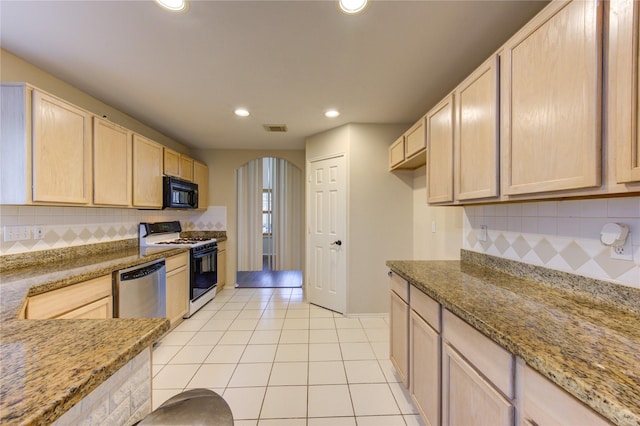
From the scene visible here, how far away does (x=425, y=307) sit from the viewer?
59.2 inches

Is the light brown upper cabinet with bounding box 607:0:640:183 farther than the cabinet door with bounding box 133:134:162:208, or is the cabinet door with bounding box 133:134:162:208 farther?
the cabinet door with bounding box 133:134:162:208

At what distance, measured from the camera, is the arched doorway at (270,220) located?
17.6 ft

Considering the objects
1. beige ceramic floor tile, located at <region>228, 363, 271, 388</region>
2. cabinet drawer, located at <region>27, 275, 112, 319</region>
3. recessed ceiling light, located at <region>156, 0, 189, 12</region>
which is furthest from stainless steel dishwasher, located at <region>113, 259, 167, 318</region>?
recessed ceiling light, located at <region>156, 0, 189, 12</region>

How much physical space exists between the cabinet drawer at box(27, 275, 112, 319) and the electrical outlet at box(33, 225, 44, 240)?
2.24ft

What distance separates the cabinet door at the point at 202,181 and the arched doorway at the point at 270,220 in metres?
0.85

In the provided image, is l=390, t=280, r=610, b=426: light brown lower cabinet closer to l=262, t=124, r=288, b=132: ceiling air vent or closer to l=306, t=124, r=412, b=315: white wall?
l=306, t=124, r=412, b=315: white wall

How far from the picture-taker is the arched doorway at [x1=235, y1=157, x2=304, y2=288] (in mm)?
5375

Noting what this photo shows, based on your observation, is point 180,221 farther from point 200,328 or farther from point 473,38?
point 473,38

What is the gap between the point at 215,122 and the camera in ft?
10.8

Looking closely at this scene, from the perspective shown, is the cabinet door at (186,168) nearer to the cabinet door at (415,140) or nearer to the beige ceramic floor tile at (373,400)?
the cabinet door at (415,140)

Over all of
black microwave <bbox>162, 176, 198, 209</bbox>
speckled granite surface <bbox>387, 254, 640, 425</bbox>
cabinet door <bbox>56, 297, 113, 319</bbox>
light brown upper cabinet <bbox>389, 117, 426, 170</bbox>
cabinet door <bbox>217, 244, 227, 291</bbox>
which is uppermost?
light brown upper cabinet <bbox>389, 117, 426, 170</bbox>

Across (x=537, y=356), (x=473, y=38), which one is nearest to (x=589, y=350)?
(x=537, y=356)

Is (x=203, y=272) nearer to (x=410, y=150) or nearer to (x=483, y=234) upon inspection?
(x=410, y=150)

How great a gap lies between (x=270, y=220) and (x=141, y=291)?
11.9ft
